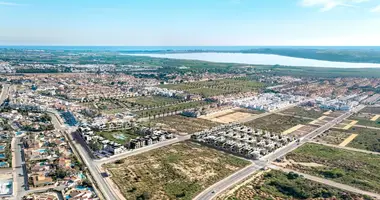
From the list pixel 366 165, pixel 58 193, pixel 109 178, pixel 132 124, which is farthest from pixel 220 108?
pixel 58 193

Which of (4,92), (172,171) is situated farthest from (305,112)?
(4,92)

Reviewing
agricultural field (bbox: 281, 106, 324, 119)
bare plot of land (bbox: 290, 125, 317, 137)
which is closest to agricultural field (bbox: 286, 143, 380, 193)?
bare plot of land (bbox: 290, 125, 317, 137)

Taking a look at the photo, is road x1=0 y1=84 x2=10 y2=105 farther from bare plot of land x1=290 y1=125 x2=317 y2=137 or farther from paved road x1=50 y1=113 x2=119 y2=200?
bare plot of land x1=290 y1=125 x2=317 y2=137

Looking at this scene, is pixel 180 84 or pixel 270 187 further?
pixel 180 84

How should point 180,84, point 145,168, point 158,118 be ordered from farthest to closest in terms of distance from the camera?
point 180,84 → point 158,118 → point 145,168

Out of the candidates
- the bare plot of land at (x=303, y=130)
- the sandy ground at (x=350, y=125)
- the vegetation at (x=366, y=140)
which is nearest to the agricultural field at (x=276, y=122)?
the bare plot of land at (x=303, y=130)

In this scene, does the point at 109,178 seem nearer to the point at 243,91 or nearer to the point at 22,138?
the point at 22,138
